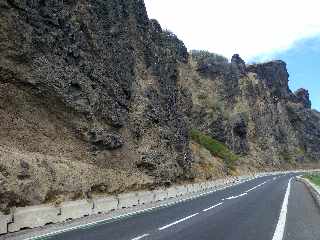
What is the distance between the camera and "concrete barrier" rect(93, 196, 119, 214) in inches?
889

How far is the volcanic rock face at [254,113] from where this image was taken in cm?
10244

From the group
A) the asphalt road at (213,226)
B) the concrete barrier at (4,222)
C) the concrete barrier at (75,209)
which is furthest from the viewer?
the concrete barrier at (75,209)

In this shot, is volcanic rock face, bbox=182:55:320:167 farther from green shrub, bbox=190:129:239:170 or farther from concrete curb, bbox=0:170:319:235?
concrete curb, bbox=0:170:319:235

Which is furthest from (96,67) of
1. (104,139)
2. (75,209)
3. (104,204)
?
(75,209)

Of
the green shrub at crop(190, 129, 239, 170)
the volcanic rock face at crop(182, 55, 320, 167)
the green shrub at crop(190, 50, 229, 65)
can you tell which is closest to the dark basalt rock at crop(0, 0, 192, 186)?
the green shrub at crop(190, 129, 239, 170)

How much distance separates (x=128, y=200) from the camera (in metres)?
26.8

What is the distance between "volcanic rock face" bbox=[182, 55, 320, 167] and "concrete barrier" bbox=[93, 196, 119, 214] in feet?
244

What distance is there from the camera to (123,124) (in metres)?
39.1

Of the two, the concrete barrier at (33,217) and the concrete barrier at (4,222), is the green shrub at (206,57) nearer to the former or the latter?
the concrete barrier at (33,217)

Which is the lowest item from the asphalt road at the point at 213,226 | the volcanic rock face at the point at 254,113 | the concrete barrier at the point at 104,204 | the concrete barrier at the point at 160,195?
the asphalt road at the point at 213,226

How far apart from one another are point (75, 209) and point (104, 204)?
10.6 ft

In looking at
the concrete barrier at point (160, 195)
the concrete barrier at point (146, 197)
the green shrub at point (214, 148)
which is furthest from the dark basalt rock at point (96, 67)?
the green shrub at point (214, 148)

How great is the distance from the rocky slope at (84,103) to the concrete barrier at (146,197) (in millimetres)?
2851

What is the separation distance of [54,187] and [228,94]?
92607 millimetres
